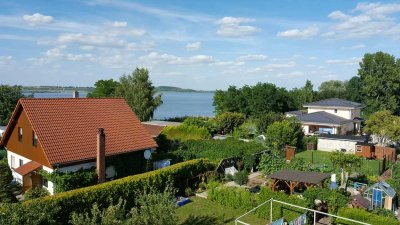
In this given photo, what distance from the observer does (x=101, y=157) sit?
19.9 metres

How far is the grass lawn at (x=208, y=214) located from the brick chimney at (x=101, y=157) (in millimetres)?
4881

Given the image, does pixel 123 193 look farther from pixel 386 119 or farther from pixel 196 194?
pixel 386 119

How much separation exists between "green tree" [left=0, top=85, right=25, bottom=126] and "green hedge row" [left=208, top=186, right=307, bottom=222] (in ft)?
113

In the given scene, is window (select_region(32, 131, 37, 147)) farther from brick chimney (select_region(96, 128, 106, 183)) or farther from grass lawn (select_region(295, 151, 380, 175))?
grass lawn (select_region(295, 151, 380, 175))

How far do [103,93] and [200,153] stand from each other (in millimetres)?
55738

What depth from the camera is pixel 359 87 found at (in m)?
76.5

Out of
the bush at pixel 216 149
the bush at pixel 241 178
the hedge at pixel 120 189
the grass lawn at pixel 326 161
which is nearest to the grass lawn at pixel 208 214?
the hedge at pixel 120 189

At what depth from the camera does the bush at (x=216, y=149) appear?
27.7m

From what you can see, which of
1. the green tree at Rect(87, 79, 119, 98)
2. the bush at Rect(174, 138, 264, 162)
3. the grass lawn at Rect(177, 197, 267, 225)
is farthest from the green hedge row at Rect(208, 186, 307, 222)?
the green tree at Rect(87, 79, 119, 98)

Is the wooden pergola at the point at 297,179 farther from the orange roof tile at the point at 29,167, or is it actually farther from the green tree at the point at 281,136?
the orange roof tile at the point at 29,167

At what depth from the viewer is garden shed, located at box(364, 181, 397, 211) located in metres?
18.6

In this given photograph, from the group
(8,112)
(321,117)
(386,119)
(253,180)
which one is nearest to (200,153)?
(253,180)

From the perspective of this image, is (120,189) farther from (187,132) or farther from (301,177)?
(187,132)

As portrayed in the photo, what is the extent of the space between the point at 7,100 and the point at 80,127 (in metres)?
28.3
